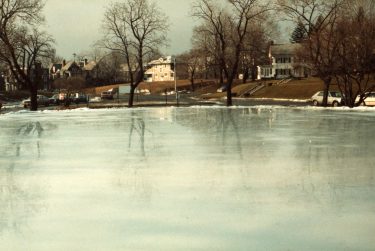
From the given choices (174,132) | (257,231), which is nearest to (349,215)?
(257,231)

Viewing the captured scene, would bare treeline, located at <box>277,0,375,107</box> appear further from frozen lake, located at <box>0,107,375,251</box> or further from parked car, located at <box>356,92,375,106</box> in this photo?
frozen lake, located at <box>0,107,375,251</box>

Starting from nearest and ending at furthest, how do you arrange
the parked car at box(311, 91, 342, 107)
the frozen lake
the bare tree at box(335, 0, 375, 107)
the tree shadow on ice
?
the frozen lake
the tree shadow on ice
the bare tree at box(335, 0, 375, 107)
the parked car at box(311, 91, 342, 107)

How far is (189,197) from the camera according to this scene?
820 centimetres

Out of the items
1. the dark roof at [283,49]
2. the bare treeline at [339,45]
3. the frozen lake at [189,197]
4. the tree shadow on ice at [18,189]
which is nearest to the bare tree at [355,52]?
the bare treeline at [339,45]

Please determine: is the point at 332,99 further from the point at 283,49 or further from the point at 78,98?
the point at 283,49

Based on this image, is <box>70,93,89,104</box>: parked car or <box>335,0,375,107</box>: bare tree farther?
<box>70,93,89,104</box>: parked car

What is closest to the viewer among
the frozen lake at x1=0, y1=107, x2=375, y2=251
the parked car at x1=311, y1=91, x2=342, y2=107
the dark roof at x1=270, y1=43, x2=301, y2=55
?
the frozen lake at x1=0, y1=107, x2=375, y2=251

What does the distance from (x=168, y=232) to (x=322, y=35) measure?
41626 millimetres

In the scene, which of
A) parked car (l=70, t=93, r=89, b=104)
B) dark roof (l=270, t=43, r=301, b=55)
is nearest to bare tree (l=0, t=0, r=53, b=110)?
A: parked car (l=70, t=93, r=89, b=104)

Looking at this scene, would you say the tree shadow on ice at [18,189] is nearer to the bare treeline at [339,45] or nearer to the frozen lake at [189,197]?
the frozen lake at [189,197]

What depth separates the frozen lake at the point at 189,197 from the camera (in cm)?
596

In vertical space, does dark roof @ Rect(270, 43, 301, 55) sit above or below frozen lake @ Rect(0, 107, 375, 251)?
above

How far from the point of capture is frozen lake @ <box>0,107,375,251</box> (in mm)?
5965

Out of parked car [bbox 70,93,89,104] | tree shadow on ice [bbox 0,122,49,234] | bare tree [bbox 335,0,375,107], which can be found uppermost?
bare tree [bbox 335,0,375,107]
